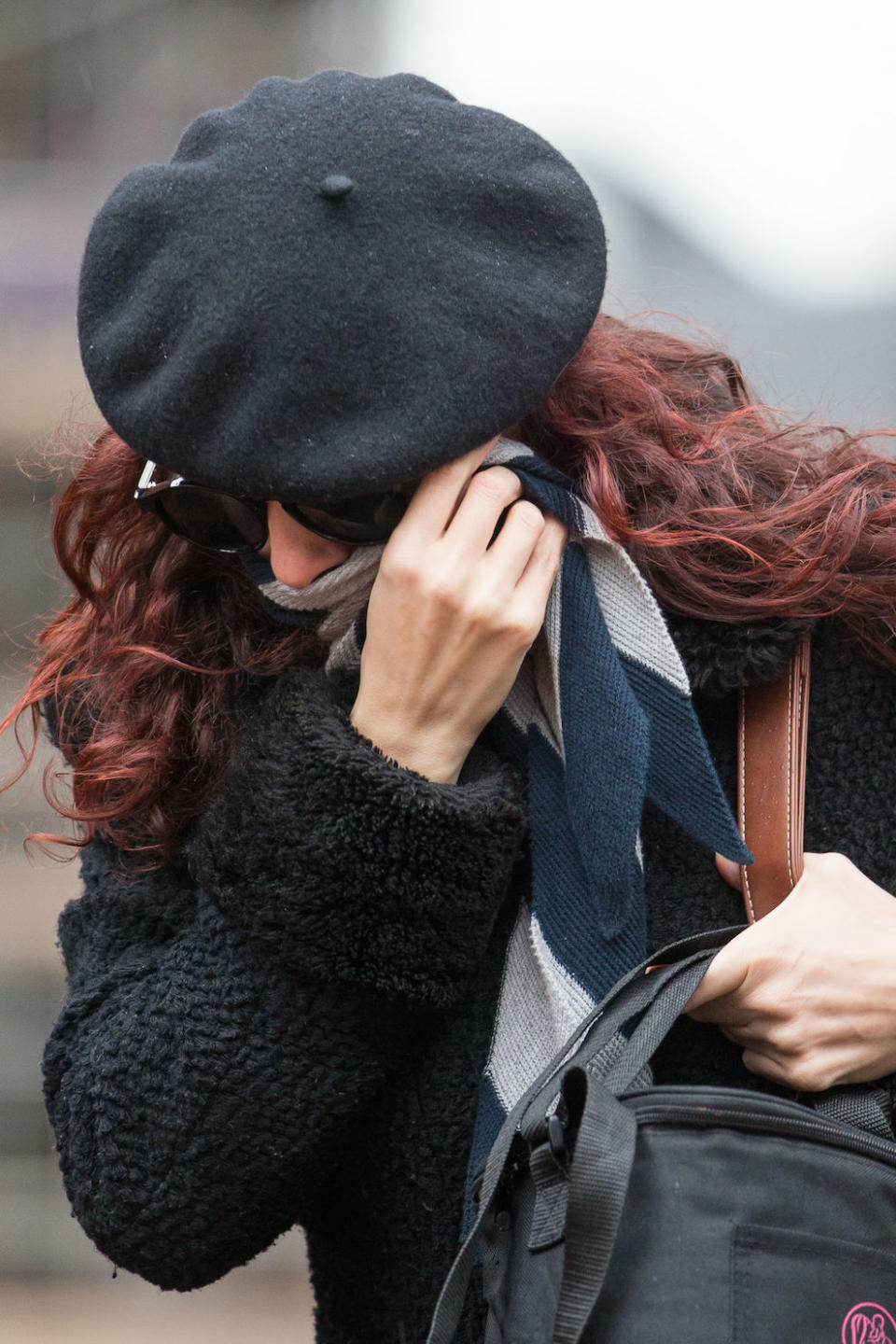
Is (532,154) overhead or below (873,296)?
overhead

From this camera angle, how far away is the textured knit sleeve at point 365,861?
1.16 m

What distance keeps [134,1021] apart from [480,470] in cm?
63

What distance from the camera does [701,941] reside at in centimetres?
A: 111

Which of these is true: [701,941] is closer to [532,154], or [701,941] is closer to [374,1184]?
[374,1184]

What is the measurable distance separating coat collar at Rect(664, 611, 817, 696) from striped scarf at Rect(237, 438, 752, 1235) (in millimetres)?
33

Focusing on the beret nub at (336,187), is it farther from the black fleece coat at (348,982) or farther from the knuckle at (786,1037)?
the knuckle at (786,1037)

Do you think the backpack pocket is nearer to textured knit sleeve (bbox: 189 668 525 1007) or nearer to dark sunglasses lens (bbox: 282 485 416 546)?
textured knit sleeve (bbox: 189 668 525 1007)

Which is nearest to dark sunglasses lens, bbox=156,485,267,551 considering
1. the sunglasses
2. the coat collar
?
the sunglasses

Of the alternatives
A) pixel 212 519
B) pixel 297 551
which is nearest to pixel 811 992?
pixel 297 551

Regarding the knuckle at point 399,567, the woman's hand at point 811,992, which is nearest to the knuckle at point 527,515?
the knuckle at point 399,567

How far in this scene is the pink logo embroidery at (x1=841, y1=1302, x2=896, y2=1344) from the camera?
920 millimetres

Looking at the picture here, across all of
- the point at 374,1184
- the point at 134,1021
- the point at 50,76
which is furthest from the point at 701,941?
the point at 50,76

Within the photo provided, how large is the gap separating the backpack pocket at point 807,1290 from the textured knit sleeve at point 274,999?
373 mm

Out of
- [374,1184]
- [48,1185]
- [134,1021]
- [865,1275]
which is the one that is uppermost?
[865,1275]
